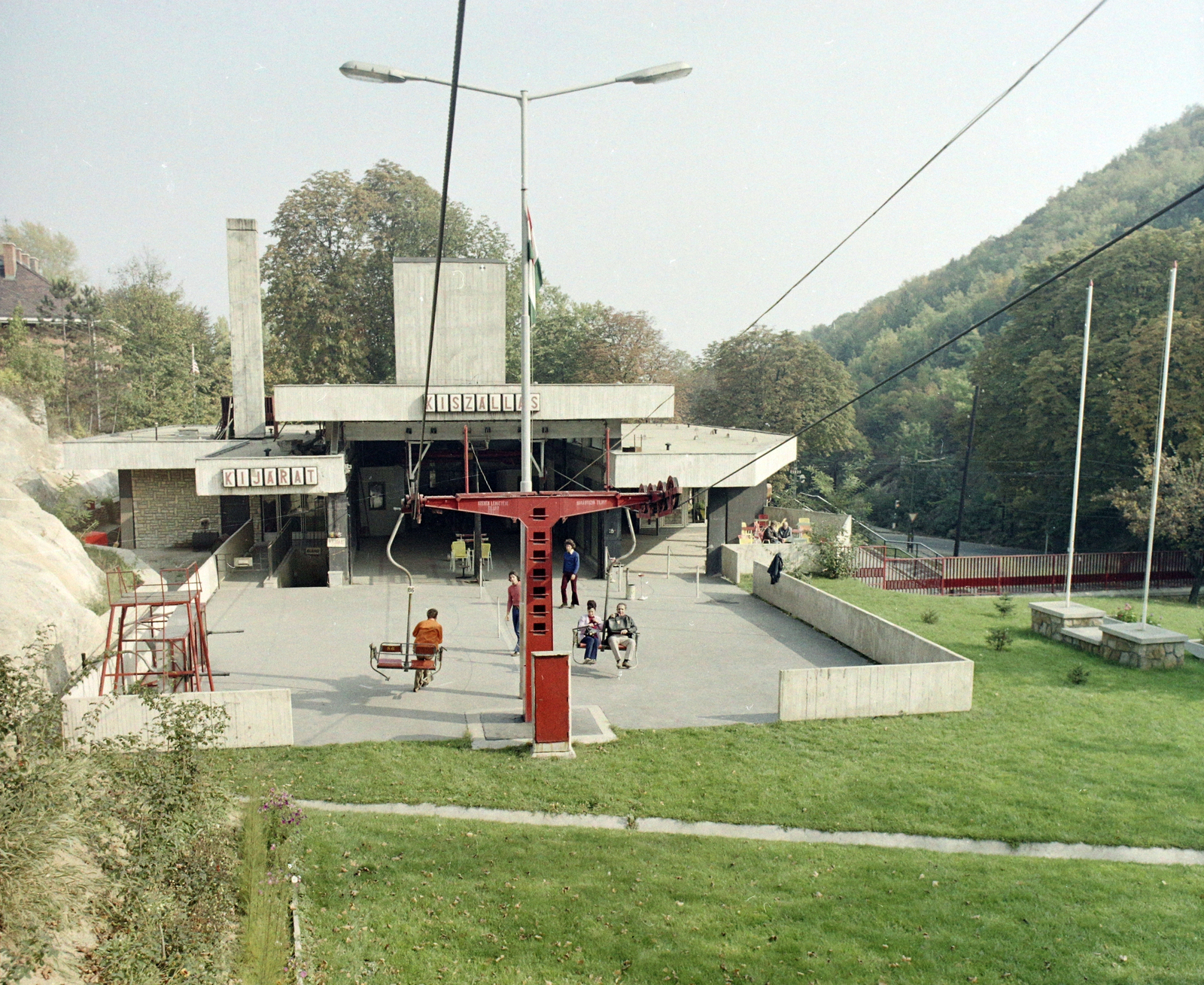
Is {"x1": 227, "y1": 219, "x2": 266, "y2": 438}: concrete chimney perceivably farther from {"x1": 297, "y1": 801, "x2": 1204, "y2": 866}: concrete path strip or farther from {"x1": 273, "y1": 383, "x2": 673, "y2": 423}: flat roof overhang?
{"x1": 297, "y1": 801, "x2": 1204, "y2": 866}: concrete path strip

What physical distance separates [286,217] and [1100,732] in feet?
158

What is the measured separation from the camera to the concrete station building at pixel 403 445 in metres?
24.3

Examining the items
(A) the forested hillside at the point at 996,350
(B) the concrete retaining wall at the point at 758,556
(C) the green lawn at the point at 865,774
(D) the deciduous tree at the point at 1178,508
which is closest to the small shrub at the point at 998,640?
(C) the green lawn at the point at 865,774

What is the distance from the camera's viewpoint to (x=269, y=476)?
23.7m

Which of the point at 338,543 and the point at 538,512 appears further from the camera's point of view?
the point at 338,543

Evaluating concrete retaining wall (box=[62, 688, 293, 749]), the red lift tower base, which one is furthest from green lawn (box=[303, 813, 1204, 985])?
concrete retaining wall (box=[62, 688, 293, 749])

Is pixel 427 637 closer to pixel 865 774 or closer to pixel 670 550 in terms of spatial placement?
pixel 865 774

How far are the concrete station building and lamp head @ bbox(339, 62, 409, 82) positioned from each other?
9384 millimetres

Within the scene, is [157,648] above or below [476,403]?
below

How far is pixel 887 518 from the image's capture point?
2625 inches

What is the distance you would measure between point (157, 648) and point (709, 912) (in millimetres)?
13030

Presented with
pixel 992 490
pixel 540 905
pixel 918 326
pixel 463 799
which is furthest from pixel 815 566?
pixel 918 326

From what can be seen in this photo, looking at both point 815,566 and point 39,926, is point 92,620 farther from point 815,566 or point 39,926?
point 815,566

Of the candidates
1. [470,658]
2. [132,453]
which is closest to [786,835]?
[470,658]
